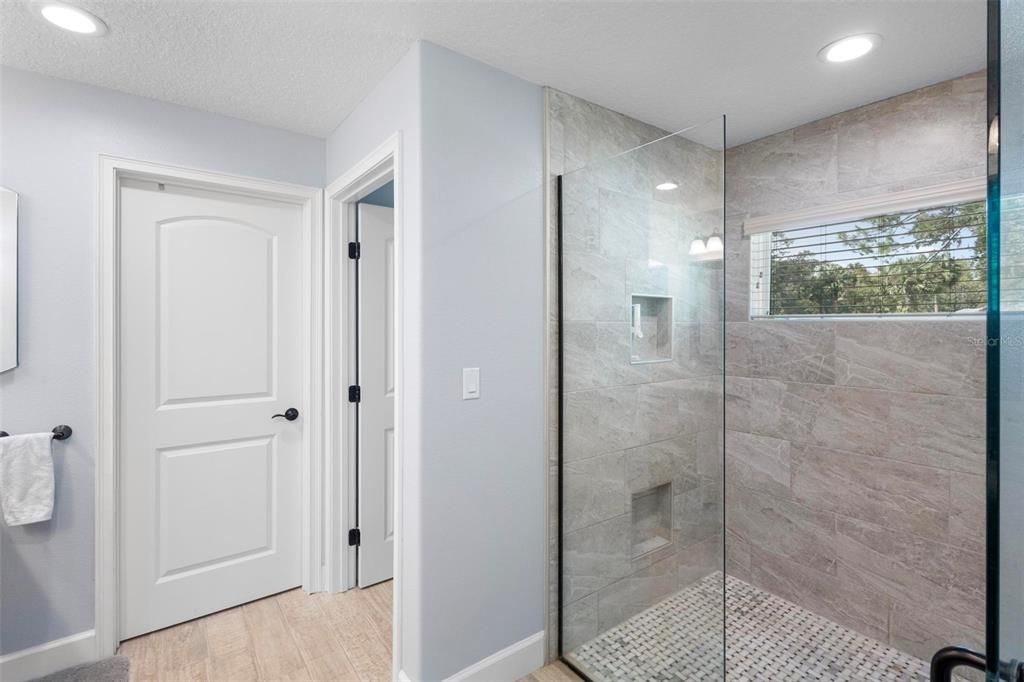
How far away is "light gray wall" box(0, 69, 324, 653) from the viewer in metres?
1.94

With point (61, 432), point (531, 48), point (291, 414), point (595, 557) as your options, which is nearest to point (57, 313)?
point (61, 432)

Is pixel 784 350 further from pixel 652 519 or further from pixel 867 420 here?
pixel 652 519

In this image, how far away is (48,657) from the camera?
2.00 metres

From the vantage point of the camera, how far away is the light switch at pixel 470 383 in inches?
73.4

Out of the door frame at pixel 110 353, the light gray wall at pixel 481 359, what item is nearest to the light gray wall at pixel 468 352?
the light gray wall at pixel 481 359

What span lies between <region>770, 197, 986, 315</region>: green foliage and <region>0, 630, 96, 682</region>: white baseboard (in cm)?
348

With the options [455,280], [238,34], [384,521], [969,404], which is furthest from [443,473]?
[969,404]

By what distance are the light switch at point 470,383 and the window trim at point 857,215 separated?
166cm

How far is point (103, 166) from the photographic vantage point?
82.4 inches

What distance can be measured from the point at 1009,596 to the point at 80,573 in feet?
9.38

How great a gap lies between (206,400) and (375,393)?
79cm

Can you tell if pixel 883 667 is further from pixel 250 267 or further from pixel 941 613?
pixel 250 267

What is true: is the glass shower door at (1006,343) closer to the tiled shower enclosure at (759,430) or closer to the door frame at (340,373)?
the tiled shower enclosure at (759,430)

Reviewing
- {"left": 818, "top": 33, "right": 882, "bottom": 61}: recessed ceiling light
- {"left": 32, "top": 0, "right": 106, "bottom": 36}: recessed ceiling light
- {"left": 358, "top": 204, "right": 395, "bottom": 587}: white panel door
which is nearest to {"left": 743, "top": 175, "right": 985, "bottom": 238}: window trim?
{"left": 818, "top": 33, "right": 882, "bottom": 61}: recessed ceiling light
